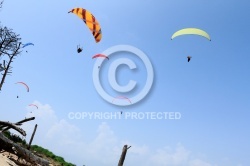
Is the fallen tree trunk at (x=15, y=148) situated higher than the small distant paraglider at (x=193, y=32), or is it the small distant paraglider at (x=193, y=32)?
the small distant paraglider at (x=193, y=32)

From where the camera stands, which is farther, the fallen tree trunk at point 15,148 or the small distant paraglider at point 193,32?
the small distant paraglider at point 193,32

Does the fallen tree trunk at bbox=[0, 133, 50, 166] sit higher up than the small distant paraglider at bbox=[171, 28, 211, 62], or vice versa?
the small distant paraglider at bbox=[171, 28, 211, 62]

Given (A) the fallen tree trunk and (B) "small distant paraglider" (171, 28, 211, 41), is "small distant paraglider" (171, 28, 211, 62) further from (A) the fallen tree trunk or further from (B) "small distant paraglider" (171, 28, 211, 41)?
(A) the fallen tree trunk

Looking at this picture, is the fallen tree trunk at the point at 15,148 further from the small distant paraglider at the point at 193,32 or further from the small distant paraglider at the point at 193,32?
the small distant paraglider at the point at 193,32

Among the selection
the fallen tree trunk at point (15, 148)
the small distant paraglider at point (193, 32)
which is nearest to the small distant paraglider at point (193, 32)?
the small distant paraglider at point (193, 32)

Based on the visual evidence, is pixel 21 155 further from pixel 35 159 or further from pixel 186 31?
pixel 186 31

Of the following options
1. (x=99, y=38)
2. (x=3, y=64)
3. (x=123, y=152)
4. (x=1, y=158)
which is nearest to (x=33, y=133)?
(x=3, y=64)

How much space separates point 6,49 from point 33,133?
34.2 feet

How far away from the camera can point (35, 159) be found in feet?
24.7

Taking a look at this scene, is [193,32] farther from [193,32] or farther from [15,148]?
[15,148]

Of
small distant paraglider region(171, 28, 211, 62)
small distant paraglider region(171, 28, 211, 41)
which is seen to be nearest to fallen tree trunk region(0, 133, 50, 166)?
small distant paraglider region(171, 28, 211, 62)

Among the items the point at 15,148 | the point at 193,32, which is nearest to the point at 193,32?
the point at 193,32

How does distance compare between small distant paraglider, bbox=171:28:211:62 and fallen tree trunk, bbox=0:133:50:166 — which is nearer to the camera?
fallen tree trunk, bbox=0:133:50:166

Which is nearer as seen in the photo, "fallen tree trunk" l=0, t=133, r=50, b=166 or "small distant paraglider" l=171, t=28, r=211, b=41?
"fallen tree trunk" l=0, t=133, r=50, b=166
